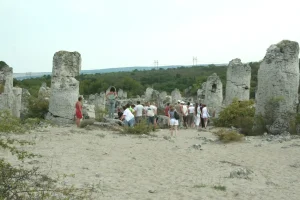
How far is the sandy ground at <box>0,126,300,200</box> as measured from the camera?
6473 millimetres

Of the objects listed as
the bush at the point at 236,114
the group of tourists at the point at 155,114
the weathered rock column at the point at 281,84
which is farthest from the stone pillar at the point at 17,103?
the weathered rock column at the point at 281,84

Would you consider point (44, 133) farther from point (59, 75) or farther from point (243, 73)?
point (243, 73)

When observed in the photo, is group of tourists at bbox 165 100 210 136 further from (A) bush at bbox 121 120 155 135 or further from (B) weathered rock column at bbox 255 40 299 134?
(B) weathered rock column at bbox 255 40 299 134

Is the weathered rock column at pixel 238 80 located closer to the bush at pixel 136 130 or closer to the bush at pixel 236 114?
the bush at pixel 236 114

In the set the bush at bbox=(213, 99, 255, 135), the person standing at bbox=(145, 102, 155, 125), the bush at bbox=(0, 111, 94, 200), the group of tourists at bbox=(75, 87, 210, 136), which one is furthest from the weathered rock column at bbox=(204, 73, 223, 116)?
the bush at bbox=(0, 111, 94, 200)

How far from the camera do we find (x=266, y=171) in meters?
8.08

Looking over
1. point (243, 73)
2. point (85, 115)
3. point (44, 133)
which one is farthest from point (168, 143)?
point (243, 73)

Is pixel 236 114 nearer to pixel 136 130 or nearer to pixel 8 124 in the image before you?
pixel 136 130

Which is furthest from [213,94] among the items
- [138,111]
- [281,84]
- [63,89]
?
[63,89]

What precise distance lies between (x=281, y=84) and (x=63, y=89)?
7512 mm

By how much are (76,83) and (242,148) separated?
23.6ft

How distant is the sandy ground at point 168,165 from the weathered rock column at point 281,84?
163 centimetres

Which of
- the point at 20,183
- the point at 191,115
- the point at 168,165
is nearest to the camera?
the point at 20,183

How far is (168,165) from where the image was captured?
8.53m
